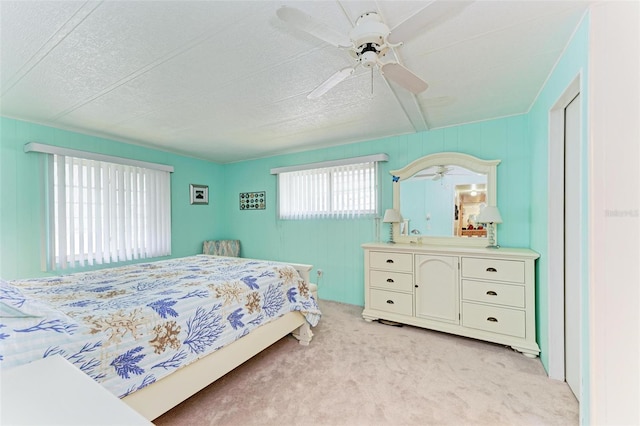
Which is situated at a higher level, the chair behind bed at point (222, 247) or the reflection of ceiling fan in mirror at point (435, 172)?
the reflection of ceiling fan in mirror at point (435, 172)

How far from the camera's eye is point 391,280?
295 centimetres

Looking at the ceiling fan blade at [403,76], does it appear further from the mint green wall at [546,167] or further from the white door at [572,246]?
the white door at [572,246]

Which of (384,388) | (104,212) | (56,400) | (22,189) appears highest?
(22,189)

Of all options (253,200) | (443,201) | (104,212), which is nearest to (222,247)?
(253,200)

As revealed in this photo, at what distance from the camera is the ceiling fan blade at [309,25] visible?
1.03 metres

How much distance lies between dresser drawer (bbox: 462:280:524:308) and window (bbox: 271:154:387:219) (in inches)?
55.0

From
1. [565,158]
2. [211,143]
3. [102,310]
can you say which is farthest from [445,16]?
[211,143]

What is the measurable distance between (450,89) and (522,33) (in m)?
0.67

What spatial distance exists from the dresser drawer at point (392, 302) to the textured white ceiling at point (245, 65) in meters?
1.89

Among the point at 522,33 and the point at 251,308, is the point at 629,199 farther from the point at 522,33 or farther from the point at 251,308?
the point at 251,308

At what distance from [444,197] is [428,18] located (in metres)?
2.28

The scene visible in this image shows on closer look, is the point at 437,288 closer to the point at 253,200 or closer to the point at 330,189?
the point at 330,189

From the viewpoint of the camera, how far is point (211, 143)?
11.8 feet

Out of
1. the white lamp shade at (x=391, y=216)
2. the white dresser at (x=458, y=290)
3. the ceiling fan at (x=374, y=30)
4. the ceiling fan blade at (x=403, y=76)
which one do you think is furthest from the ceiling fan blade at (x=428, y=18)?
the white lamp shade at (x=391, y=216)
